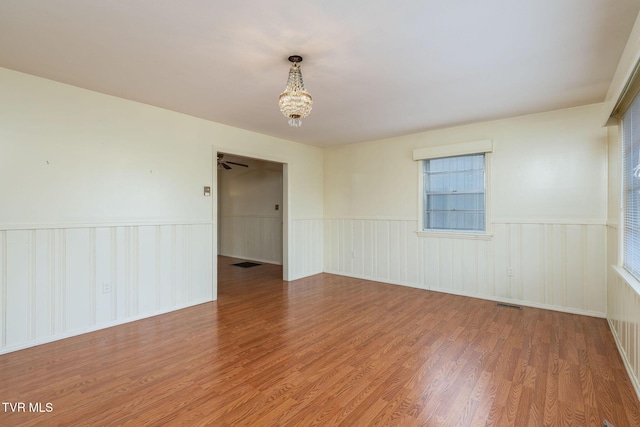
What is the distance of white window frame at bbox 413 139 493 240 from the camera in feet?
13.7

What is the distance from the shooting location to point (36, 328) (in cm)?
278

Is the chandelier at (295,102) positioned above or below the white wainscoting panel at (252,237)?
above

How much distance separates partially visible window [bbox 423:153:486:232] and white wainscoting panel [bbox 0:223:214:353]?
3.48 m

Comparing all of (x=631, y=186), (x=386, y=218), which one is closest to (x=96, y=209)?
(x=386, y=218)

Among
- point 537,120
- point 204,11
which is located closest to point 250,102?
point 204,11

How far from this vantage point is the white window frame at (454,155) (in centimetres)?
417

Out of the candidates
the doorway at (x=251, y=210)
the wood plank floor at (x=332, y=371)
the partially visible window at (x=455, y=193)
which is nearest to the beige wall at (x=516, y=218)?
the partially visible window at (x=455, y=193)

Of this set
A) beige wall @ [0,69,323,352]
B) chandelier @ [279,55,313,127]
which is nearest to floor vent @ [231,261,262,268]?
beige wall @ [0,69,323,352]

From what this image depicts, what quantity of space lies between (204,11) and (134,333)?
298 cm

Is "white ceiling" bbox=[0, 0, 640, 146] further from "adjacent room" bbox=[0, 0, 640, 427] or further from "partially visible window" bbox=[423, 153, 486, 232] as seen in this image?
"partially visible window" bbox=[423, 153, 486, 232]

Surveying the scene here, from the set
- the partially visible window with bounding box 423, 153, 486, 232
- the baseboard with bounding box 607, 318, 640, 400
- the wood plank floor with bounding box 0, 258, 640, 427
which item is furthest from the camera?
the partially visible window with bounding box 423, 153, 486, 232

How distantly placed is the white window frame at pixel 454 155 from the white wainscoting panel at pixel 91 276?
3.32 meters

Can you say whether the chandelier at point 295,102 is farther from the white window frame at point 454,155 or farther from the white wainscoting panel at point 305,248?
the white wainscoting panel at point 305,248

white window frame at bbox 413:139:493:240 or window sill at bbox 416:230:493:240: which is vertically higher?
white window frame at bbox 413:139:493:240
